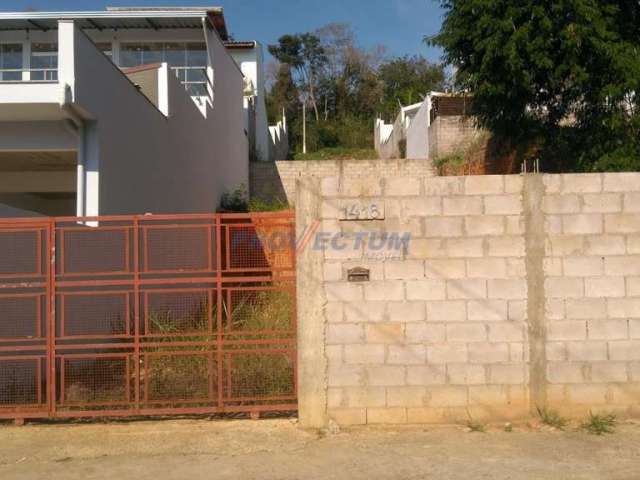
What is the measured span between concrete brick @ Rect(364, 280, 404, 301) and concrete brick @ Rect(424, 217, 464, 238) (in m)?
0.53

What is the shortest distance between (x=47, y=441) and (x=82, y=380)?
2.20 ft

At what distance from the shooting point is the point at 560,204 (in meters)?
5.56

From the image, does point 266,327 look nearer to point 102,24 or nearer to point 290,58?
point 102,24

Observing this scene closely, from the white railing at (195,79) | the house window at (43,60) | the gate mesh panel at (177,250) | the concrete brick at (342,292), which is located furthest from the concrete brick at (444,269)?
the house window at (43,60)

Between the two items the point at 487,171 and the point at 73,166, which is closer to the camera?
the point at 73,166

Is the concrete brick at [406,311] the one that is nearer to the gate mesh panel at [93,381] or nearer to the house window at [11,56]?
the gate mesh panel at [93,381]

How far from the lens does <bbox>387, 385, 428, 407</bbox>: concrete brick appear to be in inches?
218

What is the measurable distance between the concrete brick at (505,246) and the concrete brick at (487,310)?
1.42ft

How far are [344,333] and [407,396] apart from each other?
80 cm

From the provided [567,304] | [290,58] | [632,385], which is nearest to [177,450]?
[567,304]

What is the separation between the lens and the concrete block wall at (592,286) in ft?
18.2

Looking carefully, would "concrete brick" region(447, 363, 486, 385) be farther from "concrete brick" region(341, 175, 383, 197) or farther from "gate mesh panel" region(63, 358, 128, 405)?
"gate mesh panel" region(63, 358, 128, 405)

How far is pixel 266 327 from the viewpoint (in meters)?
5.81

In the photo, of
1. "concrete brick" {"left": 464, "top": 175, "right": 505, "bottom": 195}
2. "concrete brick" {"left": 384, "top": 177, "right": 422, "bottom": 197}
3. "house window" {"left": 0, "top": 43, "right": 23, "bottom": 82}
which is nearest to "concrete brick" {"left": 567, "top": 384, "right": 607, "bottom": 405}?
"concrete brick" {"left": 464, "top": 175, "right": 505, "bottom": 195}
